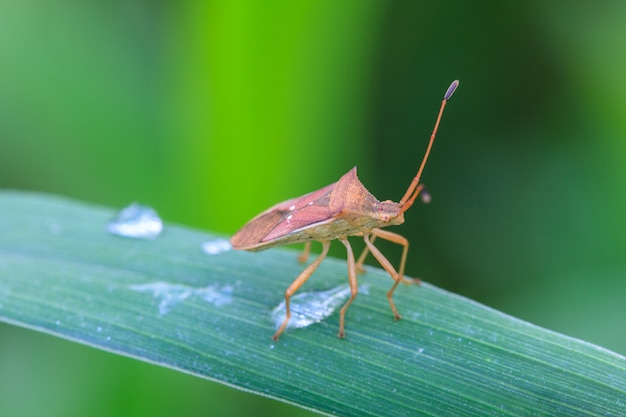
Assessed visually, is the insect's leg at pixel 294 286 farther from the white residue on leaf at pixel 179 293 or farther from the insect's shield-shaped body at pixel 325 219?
the white residue on leaf at pixel 179 293

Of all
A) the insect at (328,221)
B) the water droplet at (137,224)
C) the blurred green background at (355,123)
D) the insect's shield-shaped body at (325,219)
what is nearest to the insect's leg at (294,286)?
the insect at (328,221)

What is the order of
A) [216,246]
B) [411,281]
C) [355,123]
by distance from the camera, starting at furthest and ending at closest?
[355,123] < [216,246] < [411,281]

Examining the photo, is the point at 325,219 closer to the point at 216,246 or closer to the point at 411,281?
the point at 411,281

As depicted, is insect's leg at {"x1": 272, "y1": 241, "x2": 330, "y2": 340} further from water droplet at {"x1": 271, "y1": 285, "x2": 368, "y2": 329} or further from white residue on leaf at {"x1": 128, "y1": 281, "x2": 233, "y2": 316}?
white residue on leaf at {"x1": 128, "y1": 281, "x2": 233, "y2": 316}

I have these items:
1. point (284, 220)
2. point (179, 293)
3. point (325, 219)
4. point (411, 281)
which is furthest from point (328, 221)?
point (179, 293)

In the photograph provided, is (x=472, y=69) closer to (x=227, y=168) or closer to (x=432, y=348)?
(x=227, y=168)

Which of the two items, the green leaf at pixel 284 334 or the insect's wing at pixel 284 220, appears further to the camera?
the insect's wing at pixel 284 220
